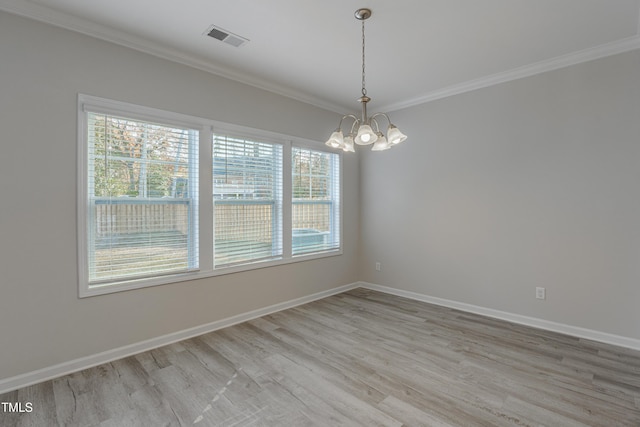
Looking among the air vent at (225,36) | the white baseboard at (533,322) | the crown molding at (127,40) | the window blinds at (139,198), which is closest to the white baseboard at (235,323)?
the white baseboard at (533,322)

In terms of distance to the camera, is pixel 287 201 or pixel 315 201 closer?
pixel 287 201

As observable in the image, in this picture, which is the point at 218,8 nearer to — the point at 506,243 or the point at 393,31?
the point at 393,31

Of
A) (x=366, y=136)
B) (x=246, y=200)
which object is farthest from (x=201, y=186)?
(x=366, y=136)

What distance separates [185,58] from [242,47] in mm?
613

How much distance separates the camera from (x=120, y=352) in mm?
2719

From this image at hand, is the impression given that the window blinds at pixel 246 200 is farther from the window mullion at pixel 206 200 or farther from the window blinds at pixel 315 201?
the window blinds at pixel 315 201

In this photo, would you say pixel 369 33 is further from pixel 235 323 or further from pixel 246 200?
pixel 235 323

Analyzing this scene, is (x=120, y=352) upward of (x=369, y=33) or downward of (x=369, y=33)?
downward

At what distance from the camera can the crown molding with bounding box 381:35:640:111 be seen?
286cm

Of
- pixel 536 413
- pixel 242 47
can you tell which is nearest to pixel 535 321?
pixel 536 413

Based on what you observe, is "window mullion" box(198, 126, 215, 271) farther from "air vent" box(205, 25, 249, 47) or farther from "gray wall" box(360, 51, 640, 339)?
"gray wall" box(360, 51, 640, 339)

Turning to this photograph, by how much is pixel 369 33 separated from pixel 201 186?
2217mm

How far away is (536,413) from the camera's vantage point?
6.50 ft

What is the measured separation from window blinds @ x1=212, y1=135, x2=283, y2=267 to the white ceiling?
2.72 ft
